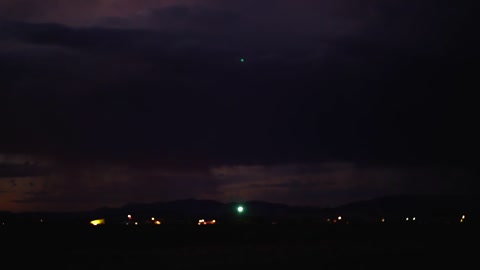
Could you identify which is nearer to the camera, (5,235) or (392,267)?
(392,267)

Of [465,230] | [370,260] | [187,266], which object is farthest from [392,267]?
[465,230]

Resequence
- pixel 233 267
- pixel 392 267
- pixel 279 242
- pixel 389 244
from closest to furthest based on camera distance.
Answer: pixel 392 267
pixel 233 267
pixel 389 244
pixel 279 242

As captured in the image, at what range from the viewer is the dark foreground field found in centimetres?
4034

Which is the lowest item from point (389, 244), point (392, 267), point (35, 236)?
point (392, 267)

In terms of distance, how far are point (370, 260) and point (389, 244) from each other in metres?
13.6

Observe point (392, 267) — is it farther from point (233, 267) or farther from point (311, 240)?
point (311, 240)

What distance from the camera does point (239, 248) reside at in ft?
171

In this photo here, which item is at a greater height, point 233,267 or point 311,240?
point 311,240

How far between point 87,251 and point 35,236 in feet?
43.3

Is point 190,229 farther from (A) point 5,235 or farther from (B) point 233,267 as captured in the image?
(B) point 233,267

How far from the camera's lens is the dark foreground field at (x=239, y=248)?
40344 millimetres

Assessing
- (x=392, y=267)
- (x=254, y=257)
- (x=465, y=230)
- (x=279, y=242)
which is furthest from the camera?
(x=465, y=230)

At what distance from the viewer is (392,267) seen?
36.6 meters

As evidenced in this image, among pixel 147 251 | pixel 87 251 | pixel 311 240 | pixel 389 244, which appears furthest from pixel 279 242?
pixel 87 251
